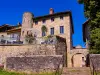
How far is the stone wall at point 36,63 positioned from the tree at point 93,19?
7.63 metres

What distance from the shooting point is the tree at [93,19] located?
27.4 metres

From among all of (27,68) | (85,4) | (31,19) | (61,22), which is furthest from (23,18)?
(27,68)

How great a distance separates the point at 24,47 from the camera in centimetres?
3412

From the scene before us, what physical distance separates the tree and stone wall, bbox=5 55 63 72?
7.63 m

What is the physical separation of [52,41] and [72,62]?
10.2 meters

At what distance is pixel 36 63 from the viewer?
69.9 feet

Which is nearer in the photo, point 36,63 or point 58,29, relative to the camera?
point 36,63

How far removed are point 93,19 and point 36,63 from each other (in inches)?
456

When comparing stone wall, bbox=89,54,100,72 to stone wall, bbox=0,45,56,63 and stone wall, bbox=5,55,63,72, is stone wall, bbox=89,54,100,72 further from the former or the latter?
stone wall, bbox=0,45,56,63

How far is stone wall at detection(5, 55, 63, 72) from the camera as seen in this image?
69.1 feet

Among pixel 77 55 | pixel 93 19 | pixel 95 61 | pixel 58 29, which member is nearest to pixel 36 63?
pixel 95 61

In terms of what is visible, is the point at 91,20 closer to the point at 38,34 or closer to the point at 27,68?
the point at 27,68

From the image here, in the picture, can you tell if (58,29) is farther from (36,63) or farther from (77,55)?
(36,63)

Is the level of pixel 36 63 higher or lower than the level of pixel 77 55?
lower
